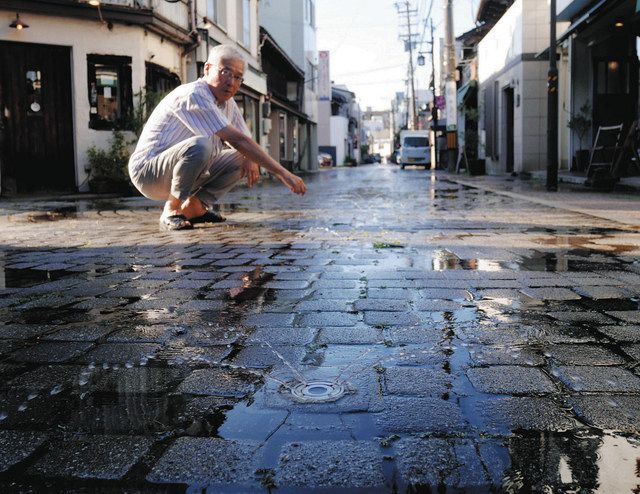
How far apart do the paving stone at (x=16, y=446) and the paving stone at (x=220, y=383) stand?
45cm

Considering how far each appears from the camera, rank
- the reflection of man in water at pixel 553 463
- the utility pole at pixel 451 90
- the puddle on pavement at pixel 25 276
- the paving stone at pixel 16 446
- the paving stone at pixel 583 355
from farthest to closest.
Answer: the utility pole at pixel 451 90 → the puddle on pavement at pixel 25 276 → the paving stone at pixel 583 355 → the paving stone at pixel 16 446 → the reflection of man in water at pixel 553 463

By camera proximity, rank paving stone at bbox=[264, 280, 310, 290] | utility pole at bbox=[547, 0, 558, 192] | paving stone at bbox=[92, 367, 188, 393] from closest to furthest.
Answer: paving stone at bbox=[92, 367, 188, 393] < paving stone at bbox=[264, 280, 310, 290] < utility pole at bbox=[547, 0, 558, 192]

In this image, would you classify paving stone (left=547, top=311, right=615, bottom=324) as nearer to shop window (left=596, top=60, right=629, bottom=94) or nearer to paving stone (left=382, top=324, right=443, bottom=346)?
paving stone (left=382, top=324, right=443, bottom=346)

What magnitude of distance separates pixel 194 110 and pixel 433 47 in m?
39.8

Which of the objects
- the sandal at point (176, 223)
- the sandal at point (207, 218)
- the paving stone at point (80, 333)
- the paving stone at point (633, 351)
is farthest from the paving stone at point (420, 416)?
the sandal at point (207, 218)

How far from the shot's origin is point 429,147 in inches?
1604

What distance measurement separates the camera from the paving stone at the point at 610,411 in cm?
169

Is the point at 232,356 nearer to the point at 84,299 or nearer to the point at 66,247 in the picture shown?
the point at 84,299

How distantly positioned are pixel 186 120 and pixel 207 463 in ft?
14.8

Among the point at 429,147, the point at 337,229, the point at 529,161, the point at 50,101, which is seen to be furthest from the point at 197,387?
the point at 429,147

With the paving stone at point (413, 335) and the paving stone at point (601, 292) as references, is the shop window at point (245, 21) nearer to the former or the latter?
the paving stone at point (601, 292)

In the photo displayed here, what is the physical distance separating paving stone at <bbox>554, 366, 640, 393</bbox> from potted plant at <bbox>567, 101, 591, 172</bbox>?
1488 centimetres

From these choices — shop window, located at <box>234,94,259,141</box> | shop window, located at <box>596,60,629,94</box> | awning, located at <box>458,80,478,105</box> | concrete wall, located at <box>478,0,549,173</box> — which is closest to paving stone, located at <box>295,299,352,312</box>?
shop window, located at <box>596,60,629,94</box>

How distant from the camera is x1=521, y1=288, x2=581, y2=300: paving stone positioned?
3.34 m
